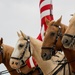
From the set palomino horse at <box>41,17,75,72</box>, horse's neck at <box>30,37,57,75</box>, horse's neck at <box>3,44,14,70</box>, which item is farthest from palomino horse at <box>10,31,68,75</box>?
horse's neck at <box>3,44,14,70</box>

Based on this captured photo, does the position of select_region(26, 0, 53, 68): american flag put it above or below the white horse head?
above

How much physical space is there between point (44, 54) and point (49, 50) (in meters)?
0.15

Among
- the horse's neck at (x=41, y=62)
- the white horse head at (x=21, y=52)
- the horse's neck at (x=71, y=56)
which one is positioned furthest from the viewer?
the white horse head at (x=21, y=52)

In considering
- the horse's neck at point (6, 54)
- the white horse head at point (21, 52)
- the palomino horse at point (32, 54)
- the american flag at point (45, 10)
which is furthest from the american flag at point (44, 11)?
the white horse head at point (21, 52)

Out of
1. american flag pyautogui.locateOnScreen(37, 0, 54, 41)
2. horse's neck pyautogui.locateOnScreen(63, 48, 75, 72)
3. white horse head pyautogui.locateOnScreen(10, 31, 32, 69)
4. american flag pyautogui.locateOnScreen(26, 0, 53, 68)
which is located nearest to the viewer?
horse's neck pyautogui.locateOnScreen(63, 48, 75, 72)

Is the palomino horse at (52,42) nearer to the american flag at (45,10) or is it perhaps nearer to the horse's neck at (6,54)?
the horse's neck at (6,54)

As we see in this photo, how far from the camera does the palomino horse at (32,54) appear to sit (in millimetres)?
9410

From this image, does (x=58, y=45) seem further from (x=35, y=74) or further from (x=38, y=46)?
(x=35, y=74)

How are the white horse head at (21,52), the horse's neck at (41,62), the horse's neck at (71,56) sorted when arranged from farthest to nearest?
1. the white horse head at (21,52)
2. the horse's neck at (41,62)
3. the horse's neck at (71,56)

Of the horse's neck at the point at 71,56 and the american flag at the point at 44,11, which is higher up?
the american flag at the point at 44,11

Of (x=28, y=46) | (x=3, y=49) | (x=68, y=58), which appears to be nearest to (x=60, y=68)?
(x=68, y=58)

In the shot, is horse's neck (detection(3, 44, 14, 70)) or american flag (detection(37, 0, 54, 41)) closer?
horse's neck (detection(3, 44, 14, 70))

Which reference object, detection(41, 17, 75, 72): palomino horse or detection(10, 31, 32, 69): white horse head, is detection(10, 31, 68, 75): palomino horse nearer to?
detection(10, 31, 32, 69): white horse head

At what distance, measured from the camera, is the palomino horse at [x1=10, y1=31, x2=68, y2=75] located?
941 cm
